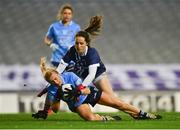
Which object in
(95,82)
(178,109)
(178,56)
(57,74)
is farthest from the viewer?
(178,56)

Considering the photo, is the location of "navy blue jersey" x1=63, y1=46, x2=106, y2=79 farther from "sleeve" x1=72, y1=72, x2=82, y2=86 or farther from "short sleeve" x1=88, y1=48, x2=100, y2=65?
"sleeve" x1=72, y1=72, x2=82, y2=86

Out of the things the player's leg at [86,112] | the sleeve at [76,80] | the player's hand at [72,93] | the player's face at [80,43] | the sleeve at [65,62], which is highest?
the player's face at [80,43]

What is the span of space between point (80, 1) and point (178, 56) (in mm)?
3430

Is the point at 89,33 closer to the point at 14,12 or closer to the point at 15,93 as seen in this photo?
the point at 15,93

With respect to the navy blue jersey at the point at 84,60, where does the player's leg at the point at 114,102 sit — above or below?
below

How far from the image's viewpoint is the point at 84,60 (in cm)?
1030

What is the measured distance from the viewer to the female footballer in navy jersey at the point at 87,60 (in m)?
10.1

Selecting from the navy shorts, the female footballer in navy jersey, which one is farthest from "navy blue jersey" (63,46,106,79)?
the navy shorts

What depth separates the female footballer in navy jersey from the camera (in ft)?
33.1

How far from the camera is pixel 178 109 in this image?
16.4 meters

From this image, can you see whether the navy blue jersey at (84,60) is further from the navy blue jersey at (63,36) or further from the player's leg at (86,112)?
the navy blue jersey at (63,36)

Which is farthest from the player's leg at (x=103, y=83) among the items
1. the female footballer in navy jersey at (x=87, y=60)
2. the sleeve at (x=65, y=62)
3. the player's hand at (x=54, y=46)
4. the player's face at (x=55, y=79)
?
the player's hand at (x=54, y=46)

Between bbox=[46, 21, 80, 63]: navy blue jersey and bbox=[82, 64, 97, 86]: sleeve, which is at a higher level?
bbox=[46, 21, 80, 63]: navy blue jersey

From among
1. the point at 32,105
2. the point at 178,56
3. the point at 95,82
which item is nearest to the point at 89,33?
the point at 95,82
